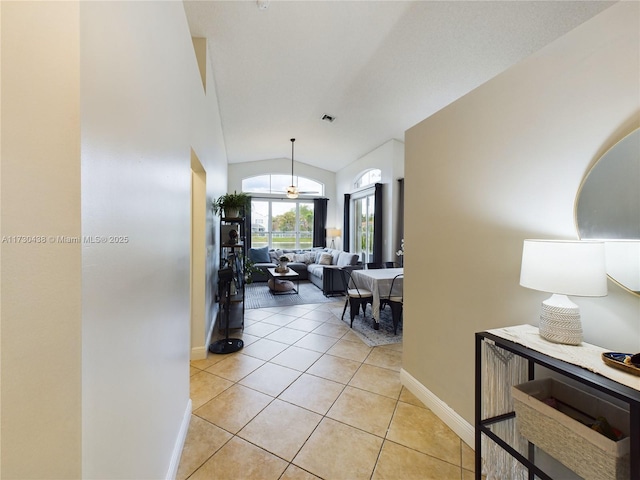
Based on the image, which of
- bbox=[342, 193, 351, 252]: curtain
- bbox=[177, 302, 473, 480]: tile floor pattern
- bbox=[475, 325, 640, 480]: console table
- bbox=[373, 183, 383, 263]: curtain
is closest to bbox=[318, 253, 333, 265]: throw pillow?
bbox=[342, 193, 351, 252]: curtain

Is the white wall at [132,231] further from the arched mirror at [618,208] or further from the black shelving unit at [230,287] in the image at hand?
the arched mirror at [618,208]

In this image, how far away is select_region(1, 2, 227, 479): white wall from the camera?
1.93ft

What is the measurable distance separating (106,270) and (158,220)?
1.75ft

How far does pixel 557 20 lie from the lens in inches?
88.4

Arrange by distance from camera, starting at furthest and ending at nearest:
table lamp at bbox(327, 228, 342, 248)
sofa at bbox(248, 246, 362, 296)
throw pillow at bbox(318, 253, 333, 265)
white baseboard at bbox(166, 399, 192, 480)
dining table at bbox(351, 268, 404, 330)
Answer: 1. table lamp at bbox(327, 228, 342, 248)
2. throw pillow at bbox(318, 253, 333, 265)
3. sofa at bbox(248, 246, 362, 296)
4. dining table at bbox(351, 268, 404, 330)
5. white baseboard at bbox(166, 399, 192, 480)

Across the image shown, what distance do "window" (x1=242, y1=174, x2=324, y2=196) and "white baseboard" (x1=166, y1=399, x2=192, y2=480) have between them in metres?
6.86

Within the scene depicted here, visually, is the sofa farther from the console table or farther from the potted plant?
the console table

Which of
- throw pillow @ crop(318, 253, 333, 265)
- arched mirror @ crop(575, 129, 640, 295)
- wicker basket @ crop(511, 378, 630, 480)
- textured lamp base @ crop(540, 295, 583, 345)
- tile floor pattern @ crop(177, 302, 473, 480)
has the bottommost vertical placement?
tile floor pattern @ crop(177, 302, 473, 480)

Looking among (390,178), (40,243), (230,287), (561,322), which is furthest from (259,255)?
(40,243)

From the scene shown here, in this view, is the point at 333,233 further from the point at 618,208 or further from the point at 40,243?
the point at 40,243

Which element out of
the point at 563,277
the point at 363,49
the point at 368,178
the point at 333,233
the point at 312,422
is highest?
the point at 363,49

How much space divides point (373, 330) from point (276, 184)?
5.84 meters

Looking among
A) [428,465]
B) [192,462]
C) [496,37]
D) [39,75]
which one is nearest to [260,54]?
[496,37]

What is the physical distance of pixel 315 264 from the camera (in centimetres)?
745
